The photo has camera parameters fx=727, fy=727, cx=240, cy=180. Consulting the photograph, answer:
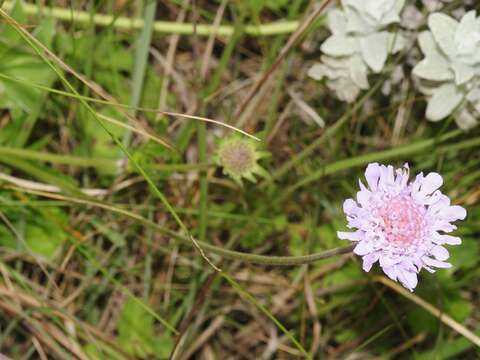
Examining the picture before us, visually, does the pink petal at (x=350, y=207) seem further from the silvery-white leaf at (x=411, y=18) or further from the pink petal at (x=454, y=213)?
the silvery-white leaf at (x=411, y=18)

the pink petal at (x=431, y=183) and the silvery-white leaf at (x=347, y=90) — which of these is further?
the silvery-white leaf at (x=347, y=90)

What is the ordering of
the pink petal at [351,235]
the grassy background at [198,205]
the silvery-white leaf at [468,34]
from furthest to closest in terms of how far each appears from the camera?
the grassy background at [198,205] → the silvery-white leaf at [468,34] → the pink petal at [351,235]

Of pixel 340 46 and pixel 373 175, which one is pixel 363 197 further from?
pixel 340 46

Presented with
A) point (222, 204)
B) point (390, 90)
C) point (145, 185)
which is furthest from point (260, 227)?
point (390, 90)

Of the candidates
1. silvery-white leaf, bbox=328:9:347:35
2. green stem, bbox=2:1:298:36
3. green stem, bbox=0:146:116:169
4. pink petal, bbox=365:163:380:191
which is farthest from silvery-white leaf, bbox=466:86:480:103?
green stem, bbox=0:146:116:169

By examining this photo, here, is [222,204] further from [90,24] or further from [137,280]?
[90,24]

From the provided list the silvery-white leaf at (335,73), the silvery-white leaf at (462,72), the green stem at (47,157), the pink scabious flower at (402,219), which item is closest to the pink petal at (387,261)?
the pink scabious flower at (402,219)

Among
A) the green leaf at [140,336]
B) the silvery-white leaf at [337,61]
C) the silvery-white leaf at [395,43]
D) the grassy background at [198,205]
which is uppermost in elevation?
the silvery-white leaf at [395,43]
